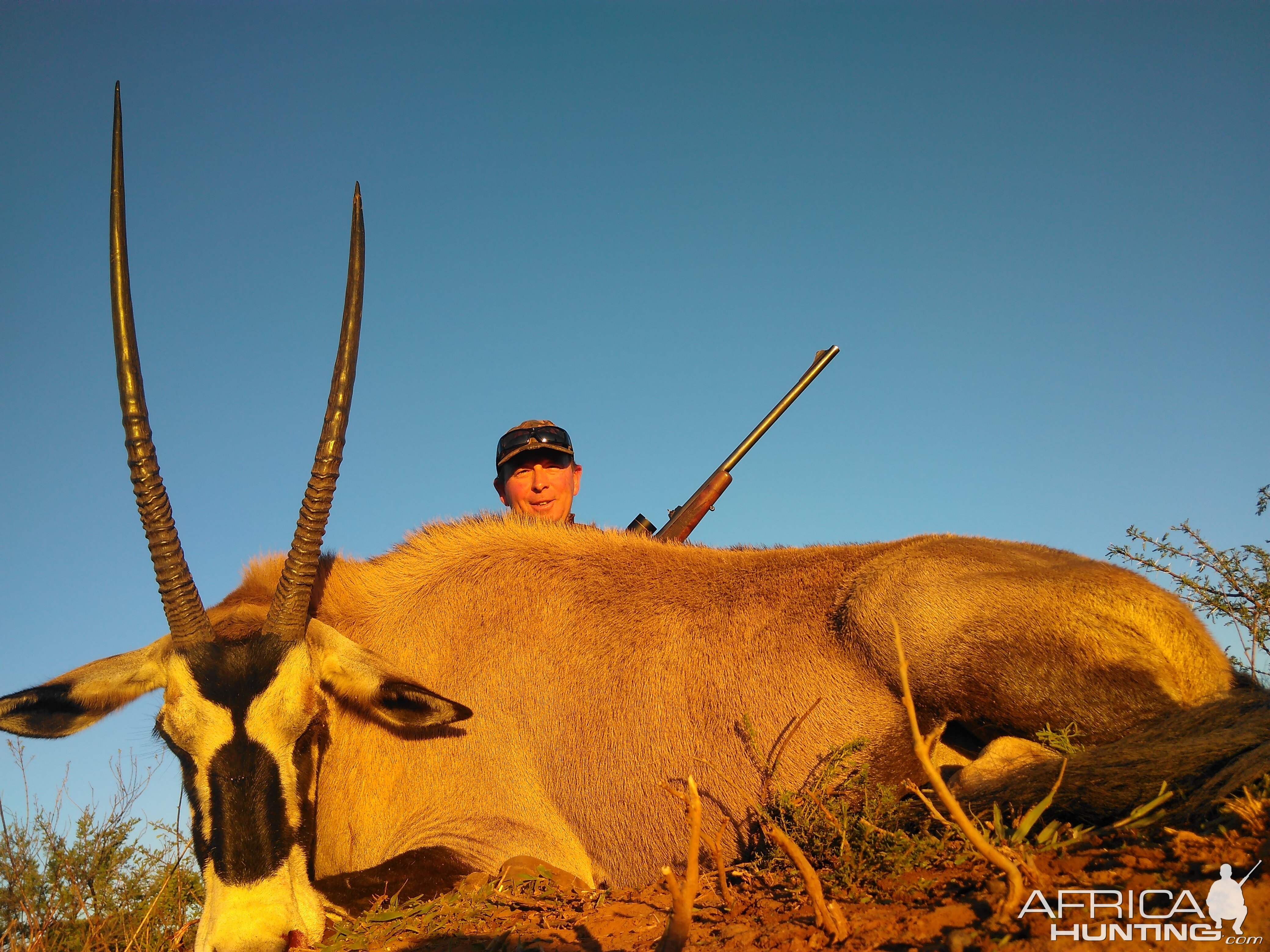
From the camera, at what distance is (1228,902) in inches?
88.8

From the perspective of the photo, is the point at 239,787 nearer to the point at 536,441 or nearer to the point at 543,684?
the point at 543,684

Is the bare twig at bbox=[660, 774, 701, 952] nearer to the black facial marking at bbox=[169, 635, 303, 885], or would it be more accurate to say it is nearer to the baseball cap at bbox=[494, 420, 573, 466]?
the black facial marking at bbox=[169, 635, 303, 885]

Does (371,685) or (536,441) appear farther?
(536,441)

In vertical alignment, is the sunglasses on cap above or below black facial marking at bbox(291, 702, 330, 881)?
above

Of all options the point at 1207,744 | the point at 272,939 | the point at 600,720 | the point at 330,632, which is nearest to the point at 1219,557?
the point at 1207,744

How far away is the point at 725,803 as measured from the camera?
4.42 m

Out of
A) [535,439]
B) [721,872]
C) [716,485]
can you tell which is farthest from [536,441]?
[721,872]

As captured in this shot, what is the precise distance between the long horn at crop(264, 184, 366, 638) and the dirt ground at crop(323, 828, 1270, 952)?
1.74 meters

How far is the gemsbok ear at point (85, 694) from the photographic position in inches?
178

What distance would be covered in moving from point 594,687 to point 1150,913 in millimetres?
2995

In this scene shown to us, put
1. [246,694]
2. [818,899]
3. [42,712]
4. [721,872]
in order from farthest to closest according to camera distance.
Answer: [42,712] < [246,694] < [721,872] < [818,899]

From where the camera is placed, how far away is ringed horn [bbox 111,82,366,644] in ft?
14.4

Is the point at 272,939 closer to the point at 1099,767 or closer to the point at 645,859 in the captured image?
the point at 645,859

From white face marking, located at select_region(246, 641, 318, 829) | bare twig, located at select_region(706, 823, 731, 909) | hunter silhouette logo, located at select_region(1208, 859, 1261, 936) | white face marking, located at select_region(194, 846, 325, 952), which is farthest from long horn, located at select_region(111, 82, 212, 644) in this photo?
hunter silhouette logo, located at select_region(1208, 859, 1261, 936)
